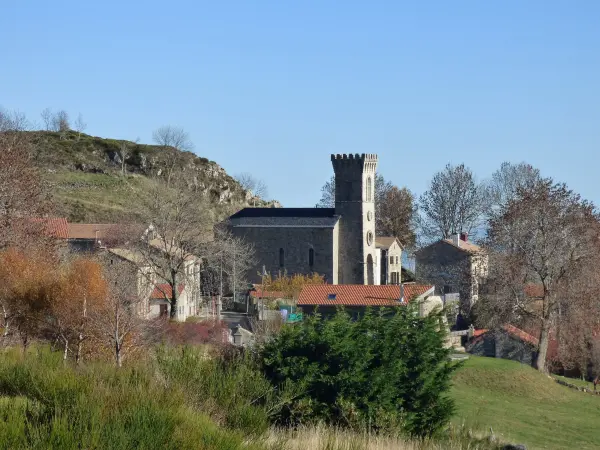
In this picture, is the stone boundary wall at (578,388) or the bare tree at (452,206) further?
the bare tree at (452,206)

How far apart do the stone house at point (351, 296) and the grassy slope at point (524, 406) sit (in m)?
6.26

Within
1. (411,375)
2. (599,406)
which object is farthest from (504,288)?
(411,375)

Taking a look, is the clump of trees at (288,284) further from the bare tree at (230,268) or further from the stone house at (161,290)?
the stone house at (161,290)

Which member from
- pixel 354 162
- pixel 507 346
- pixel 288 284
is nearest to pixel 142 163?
pixel 354 162

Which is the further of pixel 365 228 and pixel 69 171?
pixel 69 171

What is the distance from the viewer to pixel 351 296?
1813 inches

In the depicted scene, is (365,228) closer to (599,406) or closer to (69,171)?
(599,406)

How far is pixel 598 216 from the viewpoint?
4581cm

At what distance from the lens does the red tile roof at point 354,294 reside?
148ft

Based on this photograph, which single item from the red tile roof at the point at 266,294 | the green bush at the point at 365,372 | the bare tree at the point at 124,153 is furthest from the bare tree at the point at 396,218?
the green bush at the point at 365,372

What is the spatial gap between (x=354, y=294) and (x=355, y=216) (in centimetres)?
2347

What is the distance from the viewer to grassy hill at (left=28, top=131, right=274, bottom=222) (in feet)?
302

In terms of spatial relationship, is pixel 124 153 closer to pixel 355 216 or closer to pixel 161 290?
pixel 355 216

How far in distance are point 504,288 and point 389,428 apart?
2367 cm
